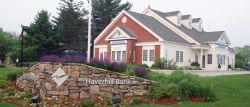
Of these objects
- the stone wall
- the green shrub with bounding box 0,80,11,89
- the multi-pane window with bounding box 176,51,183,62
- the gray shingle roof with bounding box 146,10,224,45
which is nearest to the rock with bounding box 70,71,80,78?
the stone wall

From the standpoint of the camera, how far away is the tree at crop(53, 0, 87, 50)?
185 ft

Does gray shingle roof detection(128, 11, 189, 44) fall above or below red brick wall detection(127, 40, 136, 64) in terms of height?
above

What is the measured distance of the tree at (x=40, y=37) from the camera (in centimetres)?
4550

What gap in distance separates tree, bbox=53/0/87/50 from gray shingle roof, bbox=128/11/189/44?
15387mm

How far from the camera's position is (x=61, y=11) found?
5941 centimetres

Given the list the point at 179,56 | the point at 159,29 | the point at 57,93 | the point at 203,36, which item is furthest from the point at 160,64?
the point at 57,93

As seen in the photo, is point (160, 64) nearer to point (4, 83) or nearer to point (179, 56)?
point (179, 56)

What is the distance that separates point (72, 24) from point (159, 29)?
845 inches

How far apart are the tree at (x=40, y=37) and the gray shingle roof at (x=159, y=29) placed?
12.4m

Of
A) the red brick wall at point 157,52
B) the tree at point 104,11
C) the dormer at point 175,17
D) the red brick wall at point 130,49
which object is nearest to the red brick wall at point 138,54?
the red brick wall at point 130,49

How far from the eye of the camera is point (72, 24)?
190 ft

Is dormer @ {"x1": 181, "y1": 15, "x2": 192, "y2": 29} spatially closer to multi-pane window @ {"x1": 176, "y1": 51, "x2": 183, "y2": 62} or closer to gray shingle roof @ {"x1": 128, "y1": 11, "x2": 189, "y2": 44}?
gray shingle roof @ {"x1": 128, "y1": 11, "x2": 189, "y2": 44}

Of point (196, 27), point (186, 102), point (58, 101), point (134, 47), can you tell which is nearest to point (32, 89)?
point (58, 101)

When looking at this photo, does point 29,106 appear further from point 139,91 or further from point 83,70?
point 139,91
